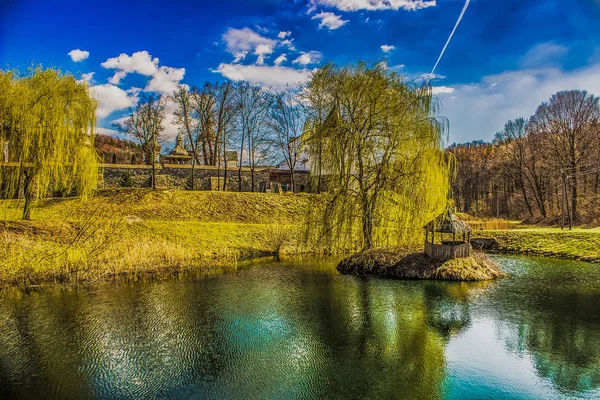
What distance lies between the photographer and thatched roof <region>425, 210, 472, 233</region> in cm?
1499

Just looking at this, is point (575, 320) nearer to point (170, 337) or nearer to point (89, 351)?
point (170, 337)

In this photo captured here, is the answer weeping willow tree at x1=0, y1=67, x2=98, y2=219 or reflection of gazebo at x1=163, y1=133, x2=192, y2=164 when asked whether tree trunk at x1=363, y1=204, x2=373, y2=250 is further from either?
reflection of gazebo at x1=163, y1=133, x2=192, y2=164

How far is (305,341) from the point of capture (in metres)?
8.48

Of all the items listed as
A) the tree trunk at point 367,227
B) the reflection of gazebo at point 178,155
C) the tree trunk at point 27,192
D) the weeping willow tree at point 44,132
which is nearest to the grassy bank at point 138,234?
the tree trunk at point 27,192

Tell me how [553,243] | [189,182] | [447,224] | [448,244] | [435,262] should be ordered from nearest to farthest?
1. [435,262]
2. [447,224]
3. [448,244]
4. [553,243]
5. [189,182]

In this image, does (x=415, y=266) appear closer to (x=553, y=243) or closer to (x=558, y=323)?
(x=558, y=323)

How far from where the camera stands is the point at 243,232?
22.9 meters

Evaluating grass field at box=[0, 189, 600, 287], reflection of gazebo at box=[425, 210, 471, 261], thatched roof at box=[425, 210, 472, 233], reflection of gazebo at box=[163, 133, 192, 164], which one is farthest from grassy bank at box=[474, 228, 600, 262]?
reflection of gazebo at box=[163, 133, 192, 164]

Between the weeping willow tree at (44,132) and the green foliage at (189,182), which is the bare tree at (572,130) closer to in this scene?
the green foliage at (189,182)

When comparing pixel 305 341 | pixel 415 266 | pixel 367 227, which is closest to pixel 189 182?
pixel 367 227

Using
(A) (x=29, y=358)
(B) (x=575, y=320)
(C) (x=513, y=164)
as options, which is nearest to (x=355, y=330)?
(B) (x=575, y=320)

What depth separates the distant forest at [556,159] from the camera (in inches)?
1192

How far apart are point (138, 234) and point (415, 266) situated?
1378cm

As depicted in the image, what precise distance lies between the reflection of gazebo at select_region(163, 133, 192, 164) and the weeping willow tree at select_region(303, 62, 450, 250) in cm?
2768
